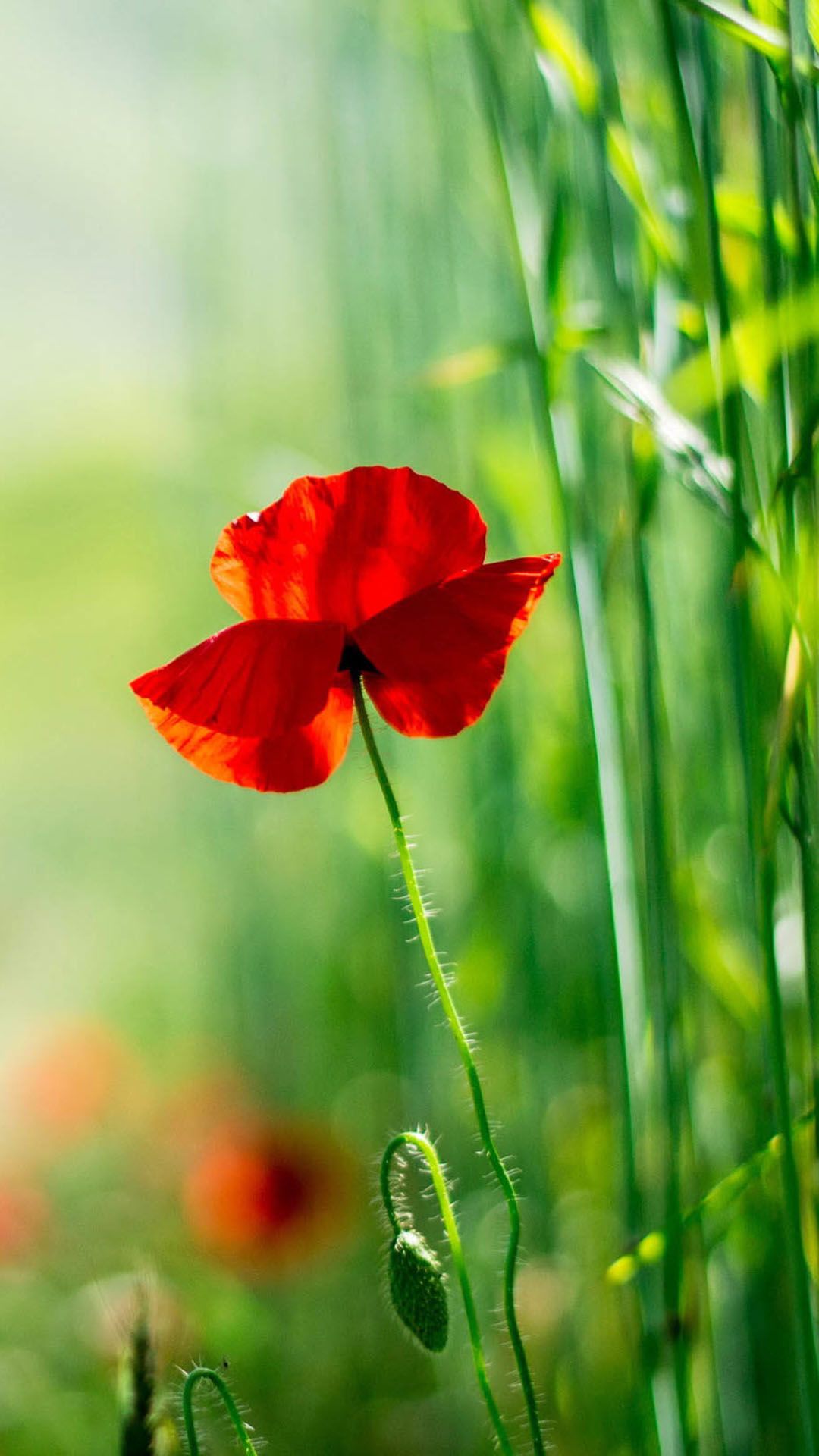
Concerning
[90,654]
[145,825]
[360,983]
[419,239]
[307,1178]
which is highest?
[90,654]

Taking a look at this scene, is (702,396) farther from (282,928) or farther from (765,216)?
(282,928)

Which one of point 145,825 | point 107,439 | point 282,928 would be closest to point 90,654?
point 107,439

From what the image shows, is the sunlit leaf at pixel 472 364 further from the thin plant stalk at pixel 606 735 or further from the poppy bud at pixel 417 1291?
the poppy bud at pixel 417 1291

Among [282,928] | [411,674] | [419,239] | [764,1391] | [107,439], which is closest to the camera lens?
[411,674]

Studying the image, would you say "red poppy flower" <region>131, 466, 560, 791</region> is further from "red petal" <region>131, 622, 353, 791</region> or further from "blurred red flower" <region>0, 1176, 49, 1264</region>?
"blurred red flower" <region>0, 1176, 49, 1264</region>

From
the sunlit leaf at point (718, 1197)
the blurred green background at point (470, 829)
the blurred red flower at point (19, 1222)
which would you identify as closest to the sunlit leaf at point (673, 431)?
the blurred green background at point (470, 829)

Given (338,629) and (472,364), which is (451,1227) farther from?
(472,364)
